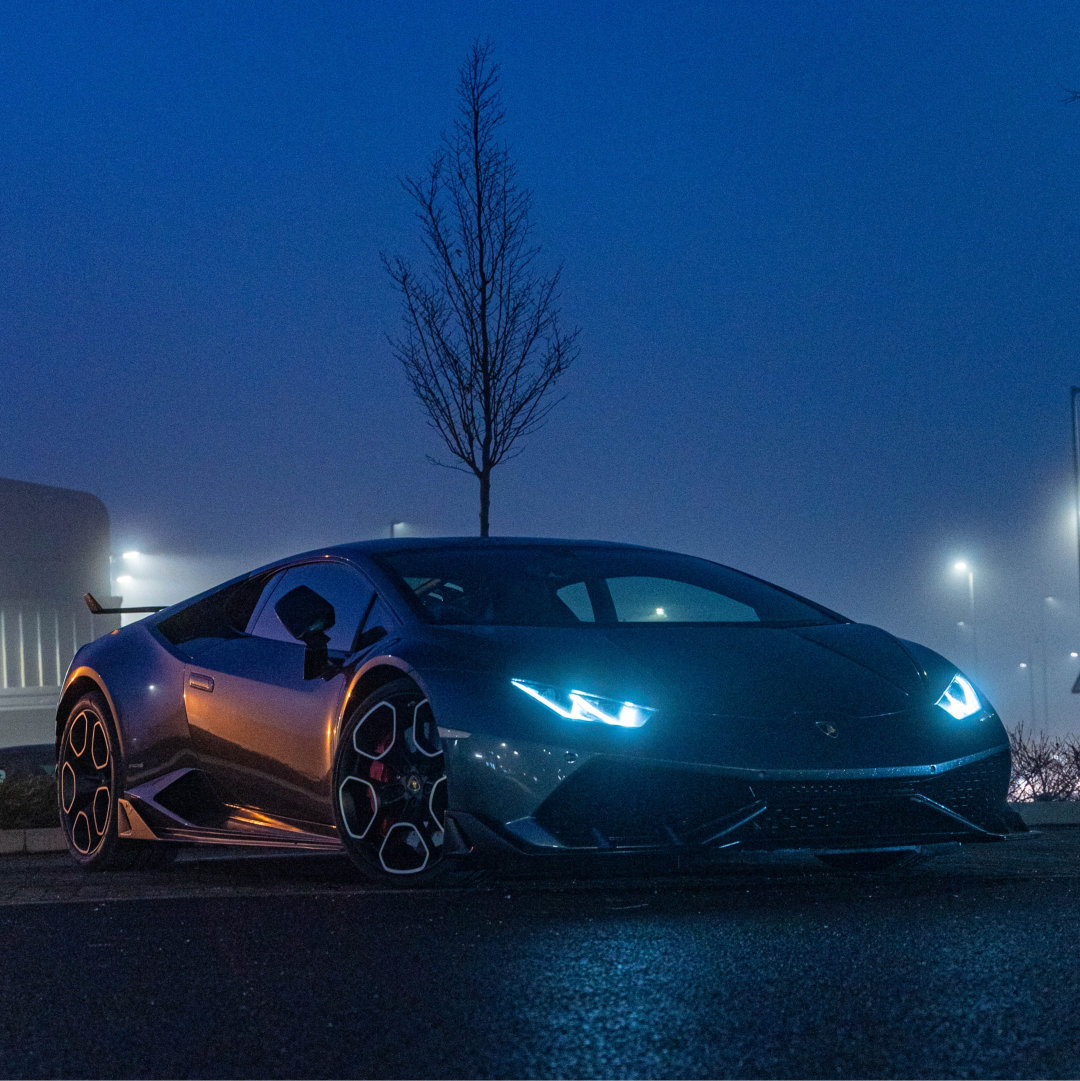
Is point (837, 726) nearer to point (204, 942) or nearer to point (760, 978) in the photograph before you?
point (760, 978)

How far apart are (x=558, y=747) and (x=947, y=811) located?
1256 mm

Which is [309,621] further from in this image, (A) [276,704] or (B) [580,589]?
(B) [580,589]

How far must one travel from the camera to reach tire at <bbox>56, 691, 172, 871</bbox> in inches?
279

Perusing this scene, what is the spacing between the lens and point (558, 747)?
16.8 ft

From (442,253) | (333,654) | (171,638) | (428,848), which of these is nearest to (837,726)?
(428,848)

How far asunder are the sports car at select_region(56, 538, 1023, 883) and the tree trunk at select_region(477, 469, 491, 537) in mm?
7462

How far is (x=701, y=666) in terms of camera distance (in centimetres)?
547

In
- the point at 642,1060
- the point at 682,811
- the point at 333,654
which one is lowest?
the point at 642,1060

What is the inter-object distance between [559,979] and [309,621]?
216 cm

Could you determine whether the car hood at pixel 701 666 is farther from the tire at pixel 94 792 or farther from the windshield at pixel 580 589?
the tire at pixel 94 792

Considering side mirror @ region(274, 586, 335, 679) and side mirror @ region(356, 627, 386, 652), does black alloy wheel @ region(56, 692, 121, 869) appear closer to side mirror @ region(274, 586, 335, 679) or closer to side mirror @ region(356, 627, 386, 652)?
side mirror @ region(274, 586, 335, 679)

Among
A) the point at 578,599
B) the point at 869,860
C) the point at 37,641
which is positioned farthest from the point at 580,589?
the point at 37,641

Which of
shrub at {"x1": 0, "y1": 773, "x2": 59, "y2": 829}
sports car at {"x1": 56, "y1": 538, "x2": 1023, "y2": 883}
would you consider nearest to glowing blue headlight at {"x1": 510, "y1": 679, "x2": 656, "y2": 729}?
sports car at {"x1": 56, "y1": 538, "x2": 1023, "y2": 883}

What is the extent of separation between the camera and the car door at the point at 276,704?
5918 mm
